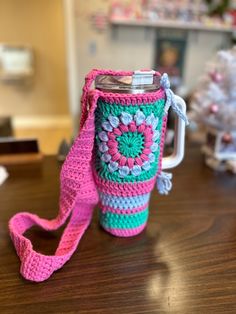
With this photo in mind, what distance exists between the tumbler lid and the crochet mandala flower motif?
Result: 0.11 ft

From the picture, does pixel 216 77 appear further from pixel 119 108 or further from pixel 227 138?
pixel 119 108

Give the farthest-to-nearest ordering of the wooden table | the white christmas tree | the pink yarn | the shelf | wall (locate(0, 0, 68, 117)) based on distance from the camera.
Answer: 1. wall (locate(0, 0, 68, 117))
2. the shelf
3. the white christmas tree
4. the pink yarn
5. the wooden table

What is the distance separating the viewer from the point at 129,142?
359mm

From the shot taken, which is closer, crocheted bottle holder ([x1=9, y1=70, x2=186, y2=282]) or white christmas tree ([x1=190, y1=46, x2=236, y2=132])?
crocheted bottle holder ([x1=9, y1=70, x2=186, y2=282])

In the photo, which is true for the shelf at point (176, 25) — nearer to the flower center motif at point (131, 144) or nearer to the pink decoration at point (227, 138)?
the pink decoration at point (227, 138)

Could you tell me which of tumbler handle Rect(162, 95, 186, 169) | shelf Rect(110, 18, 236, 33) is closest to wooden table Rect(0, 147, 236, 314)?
tumbler handle Rect(162, 95, 186, 169)

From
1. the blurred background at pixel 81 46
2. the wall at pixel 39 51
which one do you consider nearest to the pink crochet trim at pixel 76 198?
the blurred background at pixel 81 46

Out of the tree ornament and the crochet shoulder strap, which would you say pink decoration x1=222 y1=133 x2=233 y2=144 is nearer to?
the tree ornament

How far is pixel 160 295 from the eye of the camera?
325 mm

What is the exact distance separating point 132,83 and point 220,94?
36 cm

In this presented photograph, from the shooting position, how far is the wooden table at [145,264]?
1.03 feet

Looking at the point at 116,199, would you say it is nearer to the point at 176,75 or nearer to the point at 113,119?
the point at 113,119

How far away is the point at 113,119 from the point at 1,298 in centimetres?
26

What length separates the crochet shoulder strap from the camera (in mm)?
339
